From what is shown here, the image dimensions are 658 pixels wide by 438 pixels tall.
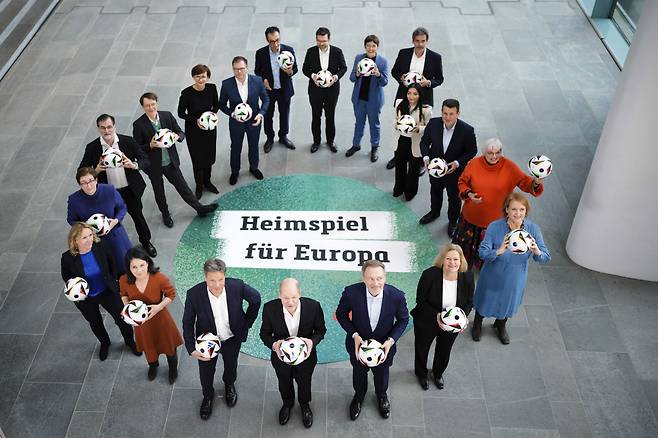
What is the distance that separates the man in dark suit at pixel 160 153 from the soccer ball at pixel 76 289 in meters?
1.87

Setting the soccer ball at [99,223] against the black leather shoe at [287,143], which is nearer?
the soccer ball at [99,223]

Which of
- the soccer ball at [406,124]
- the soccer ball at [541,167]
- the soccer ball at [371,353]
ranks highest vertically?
the soccer ball at [541,167]

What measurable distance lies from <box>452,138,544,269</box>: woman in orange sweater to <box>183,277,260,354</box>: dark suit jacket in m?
2.39

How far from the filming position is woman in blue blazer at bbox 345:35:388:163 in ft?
23.7

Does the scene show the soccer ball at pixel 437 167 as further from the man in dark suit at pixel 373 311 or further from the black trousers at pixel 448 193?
the man in dark suit at pixel 373 311

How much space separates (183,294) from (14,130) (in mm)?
4179

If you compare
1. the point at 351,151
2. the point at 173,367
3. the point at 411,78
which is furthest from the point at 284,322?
the point at 351,151

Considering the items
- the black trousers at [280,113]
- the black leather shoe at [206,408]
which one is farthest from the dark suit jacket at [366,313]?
the black trousers at [280,113]

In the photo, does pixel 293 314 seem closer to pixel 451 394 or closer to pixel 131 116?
pixel 451 394

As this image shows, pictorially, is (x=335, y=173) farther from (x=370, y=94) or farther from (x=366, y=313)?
(x=366, y=313)

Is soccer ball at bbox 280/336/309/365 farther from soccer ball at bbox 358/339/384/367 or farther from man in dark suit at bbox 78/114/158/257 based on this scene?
man in dark suit at bbox 78/114/158/257

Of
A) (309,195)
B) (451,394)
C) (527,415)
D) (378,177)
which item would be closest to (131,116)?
(309,195)

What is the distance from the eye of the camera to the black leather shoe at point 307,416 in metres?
5.28

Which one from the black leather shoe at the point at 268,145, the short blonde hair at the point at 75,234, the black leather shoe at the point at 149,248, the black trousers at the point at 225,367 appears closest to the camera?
the short blonde hair at the point at 75,234
